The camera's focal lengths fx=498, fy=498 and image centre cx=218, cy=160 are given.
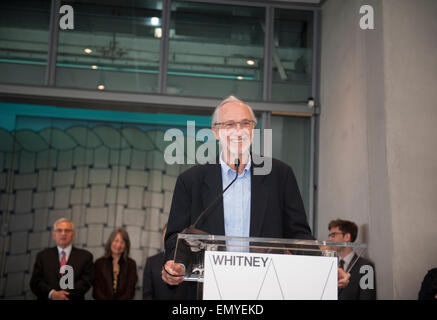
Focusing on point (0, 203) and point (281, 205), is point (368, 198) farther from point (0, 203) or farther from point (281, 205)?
point (0, 203)

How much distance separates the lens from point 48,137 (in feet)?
19.9

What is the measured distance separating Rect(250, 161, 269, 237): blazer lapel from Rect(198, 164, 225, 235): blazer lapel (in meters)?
0.11

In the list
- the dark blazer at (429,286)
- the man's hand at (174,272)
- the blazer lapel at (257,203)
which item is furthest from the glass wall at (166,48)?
the man's hand at (174,272)

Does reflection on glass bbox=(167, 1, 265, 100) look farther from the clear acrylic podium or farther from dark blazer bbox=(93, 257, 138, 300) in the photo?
the clear acrylic podium

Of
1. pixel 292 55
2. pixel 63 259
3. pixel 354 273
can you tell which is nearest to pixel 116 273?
pixel 63 259

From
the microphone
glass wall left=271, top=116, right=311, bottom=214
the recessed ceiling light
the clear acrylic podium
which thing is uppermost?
the recessed ceiling light

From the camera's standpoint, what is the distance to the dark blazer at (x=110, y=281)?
15.1ft

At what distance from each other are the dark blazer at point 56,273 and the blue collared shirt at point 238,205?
314 centimetres

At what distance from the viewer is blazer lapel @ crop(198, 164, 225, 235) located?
1809mm

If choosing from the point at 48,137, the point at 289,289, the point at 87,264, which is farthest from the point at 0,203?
the point at 289,289

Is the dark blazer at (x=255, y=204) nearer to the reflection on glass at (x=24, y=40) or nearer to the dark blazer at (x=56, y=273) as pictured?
the dark blazer at (x=56, y=273)

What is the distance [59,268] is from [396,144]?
3.20 metres

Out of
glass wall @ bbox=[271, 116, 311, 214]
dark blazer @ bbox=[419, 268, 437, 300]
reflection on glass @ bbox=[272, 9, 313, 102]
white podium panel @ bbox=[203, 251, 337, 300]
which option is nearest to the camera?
white podium panel @ bbox=[203, 251, 337, 300]

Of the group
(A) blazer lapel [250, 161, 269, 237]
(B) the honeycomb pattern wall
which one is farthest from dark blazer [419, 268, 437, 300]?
(B) the honeycomb pattern wall
